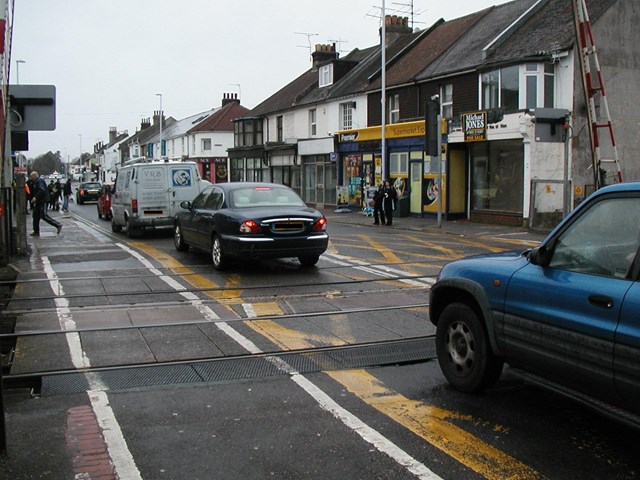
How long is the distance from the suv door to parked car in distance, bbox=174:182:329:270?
699cm

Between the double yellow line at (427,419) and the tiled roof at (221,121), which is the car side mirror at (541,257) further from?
the tiled roof at (221,121)

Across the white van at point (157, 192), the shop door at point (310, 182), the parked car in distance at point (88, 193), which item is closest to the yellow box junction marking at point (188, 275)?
the white van at point (157, 192)

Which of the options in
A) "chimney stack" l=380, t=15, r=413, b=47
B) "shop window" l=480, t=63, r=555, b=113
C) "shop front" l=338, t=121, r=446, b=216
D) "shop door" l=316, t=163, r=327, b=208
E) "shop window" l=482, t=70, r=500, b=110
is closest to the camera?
"shop window" l=480, t=63, r=555, b=113

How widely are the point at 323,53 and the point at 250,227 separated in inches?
1365

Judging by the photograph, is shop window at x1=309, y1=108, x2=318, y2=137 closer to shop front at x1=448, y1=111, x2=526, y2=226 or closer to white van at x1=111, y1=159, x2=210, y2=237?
shop front at x1=448, y1=111, x2=526, y2=226

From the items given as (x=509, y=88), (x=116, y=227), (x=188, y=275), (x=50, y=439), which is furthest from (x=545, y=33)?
(x=50, y=439)

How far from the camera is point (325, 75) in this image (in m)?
39.8

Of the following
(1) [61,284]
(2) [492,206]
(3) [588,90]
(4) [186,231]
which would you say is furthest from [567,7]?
(1) [61,284]

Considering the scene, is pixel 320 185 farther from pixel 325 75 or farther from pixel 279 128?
pixel 279 128

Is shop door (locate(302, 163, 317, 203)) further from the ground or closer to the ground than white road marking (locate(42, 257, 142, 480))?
further from the ground

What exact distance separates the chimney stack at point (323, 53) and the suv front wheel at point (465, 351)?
40089 millimetres

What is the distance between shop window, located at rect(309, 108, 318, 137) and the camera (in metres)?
39.3

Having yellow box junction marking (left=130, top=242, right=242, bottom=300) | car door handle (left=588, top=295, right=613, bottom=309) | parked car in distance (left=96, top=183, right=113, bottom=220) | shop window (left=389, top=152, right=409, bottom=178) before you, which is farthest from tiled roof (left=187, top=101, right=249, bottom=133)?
car door handle (left=588, top=295, right=613, bottom=309)

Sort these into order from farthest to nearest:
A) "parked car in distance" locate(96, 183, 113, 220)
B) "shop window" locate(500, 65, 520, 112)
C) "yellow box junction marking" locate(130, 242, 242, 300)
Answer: "parked car in distance" locate(96, 183, 113, 220), "shop window" locate(500, 65, 520, 112), "yellow box junction marking" locate(130, 242, 242, 300)
